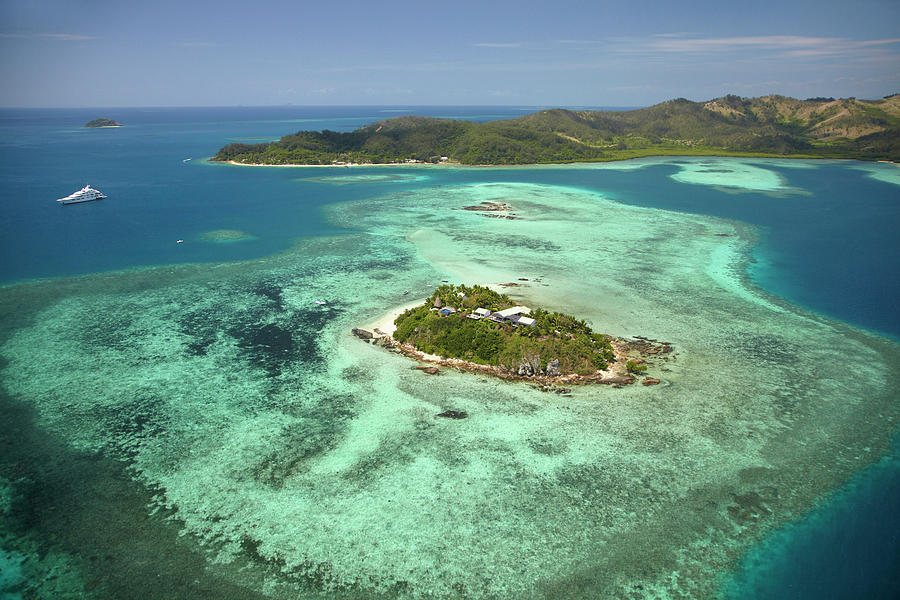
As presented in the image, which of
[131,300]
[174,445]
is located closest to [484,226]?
[131,300]

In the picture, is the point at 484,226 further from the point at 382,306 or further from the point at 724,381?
the point at 724,381

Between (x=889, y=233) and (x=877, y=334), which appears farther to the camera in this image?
(x=889, y=233)

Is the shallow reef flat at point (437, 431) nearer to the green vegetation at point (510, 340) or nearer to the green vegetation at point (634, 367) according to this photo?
the green vegetation at point (634, 367)

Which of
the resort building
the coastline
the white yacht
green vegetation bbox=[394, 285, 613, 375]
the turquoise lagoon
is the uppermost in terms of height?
the coastline

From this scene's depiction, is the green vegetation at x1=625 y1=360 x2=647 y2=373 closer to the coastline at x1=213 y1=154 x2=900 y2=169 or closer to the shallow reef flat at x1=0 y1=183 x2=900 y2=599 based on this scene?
the shallow reef flat at x1=0 y1=183 x2=900 y2=599

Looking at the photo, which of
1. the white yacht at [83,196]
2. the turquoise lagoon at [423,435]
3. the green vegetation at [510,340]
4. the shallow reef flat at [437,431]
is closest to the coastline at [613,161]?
the white yacht at [83,196]

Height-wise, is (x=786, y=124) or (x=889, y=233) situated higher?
(x=786, y=124)

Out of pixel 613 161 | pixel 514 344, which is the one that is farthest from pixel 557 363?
pixel 613 161

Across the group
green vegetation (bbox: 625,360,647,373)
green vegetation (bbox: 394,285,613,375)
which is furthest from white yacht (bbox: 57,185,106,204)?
green vegetation (bbox: 625,360,647,373)
